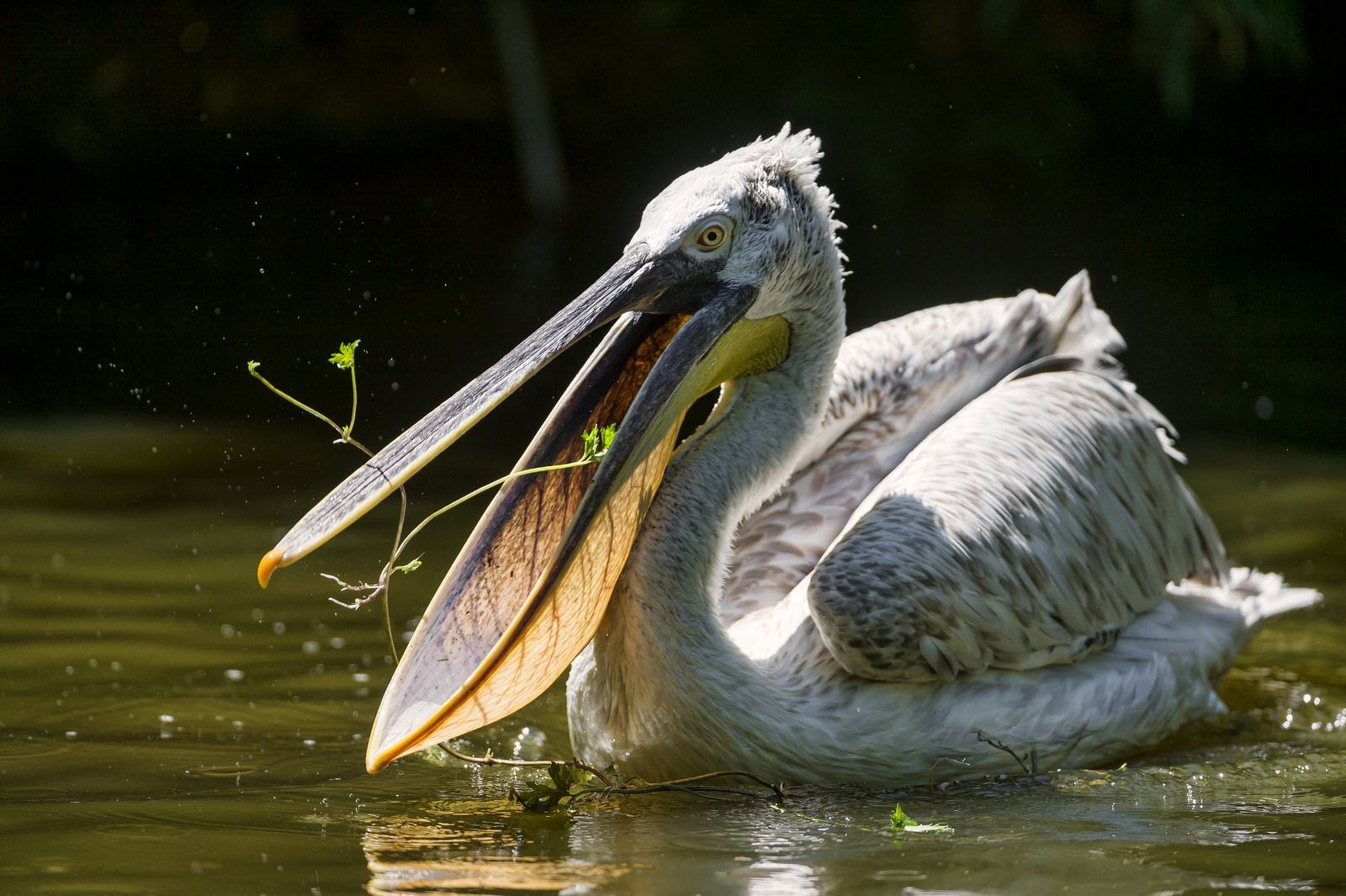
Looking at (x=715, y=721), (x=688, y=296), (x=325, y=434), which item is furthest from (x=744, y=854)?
(x=325, y=434)

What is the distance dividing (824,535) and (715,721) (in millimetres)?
984

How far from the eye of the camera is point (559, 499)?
356 cm

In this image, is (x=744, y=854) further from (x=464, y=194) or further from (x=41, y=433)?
(x=464, y=194)

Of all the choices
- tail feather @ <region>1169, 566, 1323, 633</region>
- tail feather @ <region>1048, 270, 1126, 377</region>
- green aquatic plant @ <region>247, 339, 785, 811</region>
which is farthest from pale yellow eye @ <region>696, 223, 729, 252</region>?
tail feather @ <region>1169, 566, 1323, 633</region>

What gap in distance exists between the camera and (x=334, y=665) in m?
4.72

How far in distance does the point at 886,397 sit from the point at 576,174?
33.3 feet

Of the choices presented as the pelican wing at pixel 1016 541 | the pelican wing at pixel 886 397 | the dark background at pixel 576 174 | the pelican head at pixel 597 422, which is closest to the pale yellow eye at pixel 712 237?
the pelican head at pixel 597 422

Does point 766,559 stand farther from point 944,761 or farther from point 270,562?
point 270,562

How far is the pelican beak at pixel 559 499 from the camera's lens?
129 inches

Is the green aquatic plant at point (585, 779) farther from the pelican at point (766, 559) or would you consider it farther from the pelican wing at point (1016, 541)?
the pelican wing at point (1016, 541)

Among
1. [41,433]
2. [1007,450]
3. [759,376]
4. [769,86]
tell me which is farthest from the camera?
[769,86]

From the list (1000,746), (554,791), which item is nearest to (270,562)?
(554,791)

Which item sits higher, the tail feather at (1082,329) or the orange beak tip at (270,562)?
the tail feather at (1082,329)

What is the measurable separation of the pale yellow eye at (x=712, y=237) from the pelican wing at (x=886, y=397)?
981 millimetres
